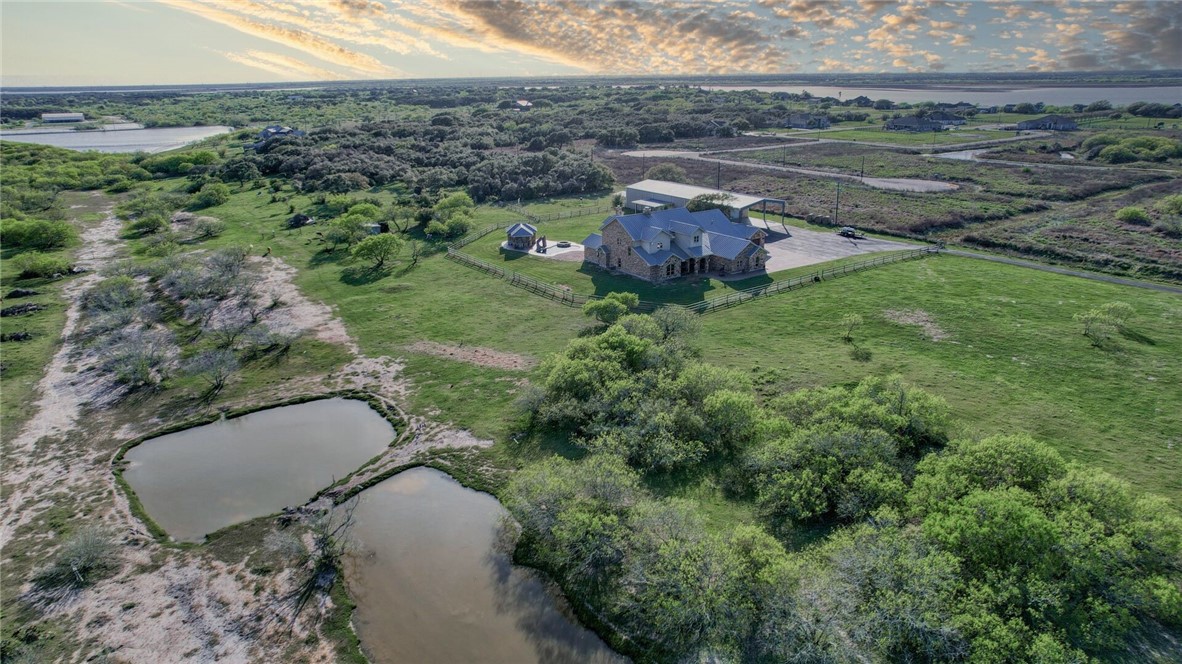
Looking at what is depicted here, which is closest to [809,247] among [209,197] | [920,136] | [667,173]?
[667,173]

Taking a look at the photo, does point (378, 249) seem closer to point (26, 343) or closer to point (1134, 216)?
point (26, 343)

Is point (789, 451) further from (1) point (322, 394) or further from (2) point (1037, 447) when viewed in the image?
(1) point (322, 394)

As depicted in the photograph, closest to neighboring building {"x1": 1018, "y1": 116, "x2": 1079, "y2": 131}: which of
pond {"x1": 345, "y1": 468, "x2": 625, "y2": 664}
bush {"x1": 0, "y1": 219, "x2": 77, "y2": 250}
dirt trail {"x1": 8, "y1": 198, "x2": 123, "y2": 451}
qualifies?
pond {"x1": 345, "y1": 468, "x2": 625, "y2": 664}

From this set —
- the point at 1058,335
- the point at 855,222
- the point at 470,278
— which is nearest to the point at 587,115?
the point at 855,222

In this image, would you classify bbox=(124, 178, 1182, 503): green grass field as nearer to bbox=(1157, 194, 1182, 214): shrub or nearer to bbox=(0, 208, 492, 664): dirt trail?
bbox=(0, 208, 492, 664): dirt trail

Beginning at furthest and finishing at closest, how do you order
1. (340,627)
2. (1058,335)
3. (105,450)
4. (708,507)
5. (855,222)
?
(855,222) → (1058,335) → (105,450) → (708,507) → (340,627)

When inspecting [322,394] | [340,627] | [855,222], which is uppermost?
[855,222]
